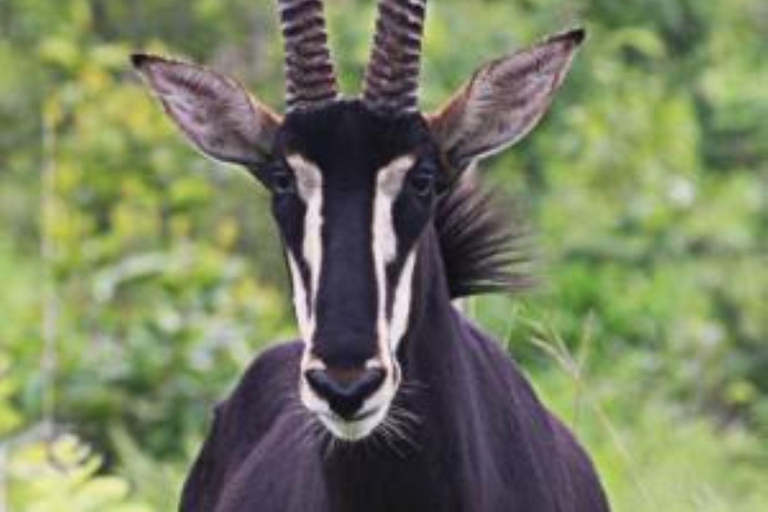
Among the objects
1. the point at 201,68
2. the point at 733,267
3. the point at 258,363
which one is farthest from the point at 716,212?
the point at 201,68

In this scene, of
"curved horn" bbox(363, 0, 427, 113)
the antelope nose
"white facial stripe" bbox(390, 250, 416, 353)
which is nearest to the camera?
the antelope nose

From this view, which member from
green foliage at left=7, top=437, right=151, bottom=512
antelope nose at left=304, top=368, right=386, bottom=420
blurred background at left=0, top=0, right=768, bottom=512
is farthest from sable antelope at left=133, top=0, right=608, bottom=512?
blurred background at left=0, top=0, right=768, bottom=512

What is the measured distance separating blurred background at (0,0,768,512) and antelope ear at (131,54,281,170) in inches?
167

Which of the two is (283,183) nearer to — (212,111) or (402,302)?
(402,302)

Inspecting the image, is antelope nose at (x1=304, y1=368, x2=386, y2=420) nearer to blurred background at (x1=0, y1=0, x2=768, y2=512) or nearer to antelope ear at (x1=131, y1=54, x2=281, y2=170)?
antelope ear at (x1=131, y1=54, x2=281, y2=170)

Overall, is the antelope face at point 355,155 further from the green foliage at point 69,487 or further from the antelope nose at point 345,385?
the green foliage at point 69,487

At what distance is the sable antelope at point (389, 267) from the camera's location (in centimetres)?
667

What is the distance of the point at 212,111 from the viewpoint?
743cm

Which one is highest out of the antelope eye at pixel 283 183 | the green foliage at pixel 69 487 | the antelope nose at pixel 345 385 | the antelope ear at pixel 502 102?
the antelope ear at pixel 502 102

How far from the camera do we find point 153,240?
15.5m

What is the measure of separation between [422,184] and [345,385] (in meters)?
0.64

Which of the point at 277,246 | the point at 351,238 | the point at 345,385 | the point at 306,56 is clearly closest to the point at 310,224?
the point at 351,238

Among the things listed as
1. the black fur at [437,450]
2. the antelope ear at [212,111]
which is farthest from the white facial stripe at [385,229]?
the antelope ear at [212,111]

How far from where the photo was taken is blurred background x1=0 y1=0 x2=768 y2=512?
13.6 meters
